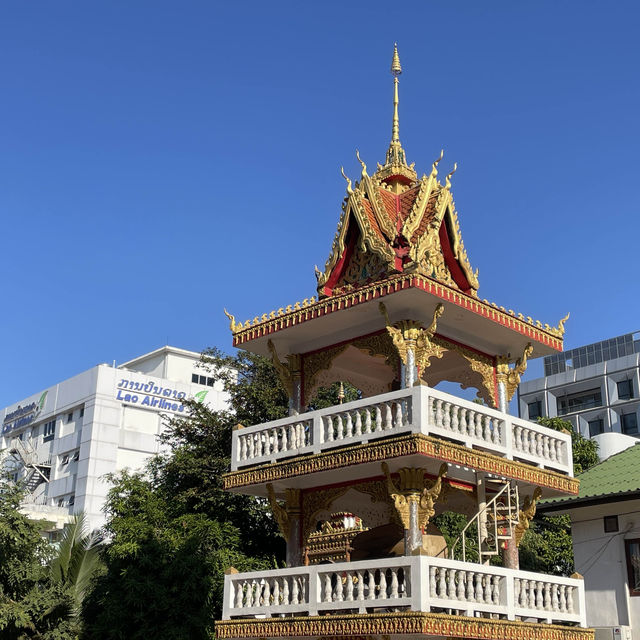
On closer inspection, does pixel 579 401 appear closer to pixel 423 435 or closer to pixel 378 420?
pixel 378 420

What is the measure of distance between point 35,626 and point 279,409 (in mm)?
9569

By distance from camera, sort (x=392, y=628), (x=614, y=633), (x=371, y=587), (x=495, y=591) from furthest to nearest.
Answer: (x=614, y=633)
(x=495, y=591)
(x=371, y=587)
(x=392, y=628)

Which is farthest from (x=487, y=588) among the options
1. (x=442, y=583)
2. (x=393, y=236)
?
(x=393, y=236)

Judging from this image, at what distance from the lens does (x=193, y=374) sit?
74.1 m

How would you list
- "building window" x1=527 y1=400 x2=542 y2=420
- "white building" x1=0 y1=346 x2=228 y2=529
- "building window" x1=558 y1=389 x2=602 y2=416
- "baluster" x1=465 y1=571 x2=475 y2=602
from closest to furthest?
"baluster" x1=465 y1=571 x2=475 y2=602 → "white building" x1=0 y1=346 x2=228 y2=529 → "building window" x1=558 y1=389 x2=602 y2=416 → "building window" x1=527 y1=400 x2=542 y2=420

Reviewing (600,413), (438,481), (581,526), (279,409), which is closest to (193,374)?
(600,413)

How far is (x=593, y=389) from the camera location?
7712 cm

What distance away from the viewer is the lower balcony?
15273 mm

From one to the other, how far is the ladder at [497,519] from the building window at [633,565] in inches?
197

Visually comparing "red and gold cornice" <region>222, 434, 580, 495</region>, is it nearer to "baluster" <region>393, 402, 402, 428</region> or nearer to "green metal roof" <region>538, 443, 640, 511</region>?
"baluster" <region>393, 402, 402, 428</region>

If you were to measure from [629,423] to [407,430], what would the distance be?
6157 centimetres

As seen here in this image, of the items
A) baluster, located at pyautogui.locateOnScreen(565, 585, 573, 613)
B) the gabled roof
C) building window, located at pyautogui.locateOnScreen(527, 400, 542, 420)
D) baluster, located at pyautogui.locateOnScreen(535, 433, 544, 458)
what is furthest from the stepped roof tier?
building window, located at pyautogui.locateOnScreen(527, 400, 542, 420)

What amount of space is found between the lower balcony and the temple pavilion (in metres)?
0.03

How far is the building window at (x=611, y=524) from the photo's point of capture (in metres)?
22.7
